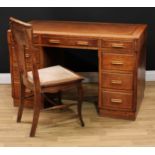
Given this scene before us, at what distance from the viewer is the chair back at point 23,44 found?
9.09ft

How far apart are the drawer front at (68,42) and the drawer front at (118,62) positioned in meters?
0.15

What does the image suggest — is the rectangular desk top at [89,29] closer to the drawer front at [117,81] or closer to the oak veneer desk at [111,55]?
the oak veneer desk at [111,55]

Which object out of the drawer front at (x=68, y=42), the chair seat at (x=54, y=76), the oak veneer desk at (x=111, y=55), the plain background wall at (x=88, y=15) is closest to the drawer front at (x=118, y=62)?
the oak veneer desk at (x=111, y=55)

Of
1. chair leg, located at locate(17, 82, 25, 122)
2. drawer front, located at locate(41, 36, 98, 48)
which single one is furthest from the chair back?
drawer front, located at locate(41, 36, 98, 48)

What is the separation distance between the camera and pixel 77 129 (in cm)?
318

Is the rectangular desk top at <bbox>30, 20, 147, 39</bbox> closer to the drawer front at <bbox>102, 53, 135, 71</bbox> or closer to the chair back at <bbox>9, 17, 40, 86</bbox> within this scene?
the drawer front at <bbox>102, 53, 135, 71</bbox>

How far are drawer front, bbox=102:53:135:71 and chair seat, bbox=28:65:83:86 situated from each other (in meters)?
0.27

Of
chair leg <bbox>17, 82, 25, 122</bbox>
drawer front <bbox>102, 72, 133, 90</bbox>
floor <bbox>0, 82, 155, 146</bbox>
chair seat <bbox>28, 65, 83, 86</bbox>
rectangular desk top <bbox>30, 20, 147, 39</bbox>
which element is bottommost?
floor <bbox>0, 82, 155, 146</bbox>

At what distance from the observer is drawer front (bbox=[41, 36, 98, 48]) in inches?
125

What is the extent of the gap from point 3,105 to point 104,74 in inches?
43.7

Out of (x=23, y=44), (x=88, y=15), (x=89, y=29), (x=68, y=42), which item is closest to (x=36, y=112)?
(x=23, y=44)

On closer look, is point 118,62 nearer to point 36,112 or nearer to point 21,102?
point 36,112
